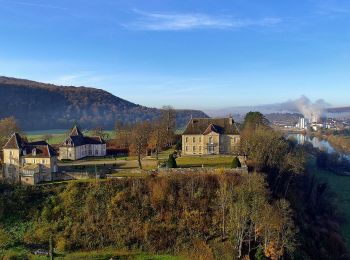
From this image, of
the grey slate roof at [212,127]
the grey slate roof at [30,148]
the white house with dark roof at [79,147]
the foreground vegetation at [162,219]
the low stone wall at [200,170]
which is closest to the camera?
the foreground vegetation at [162,219]

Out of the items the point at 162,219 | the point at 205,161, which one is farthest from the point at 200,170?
the point at 205,161

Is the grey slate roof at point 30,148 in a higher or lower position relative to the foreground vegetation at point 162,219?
higher

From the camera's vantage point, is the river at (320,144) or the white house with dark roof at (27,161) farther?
the river at (320,144)

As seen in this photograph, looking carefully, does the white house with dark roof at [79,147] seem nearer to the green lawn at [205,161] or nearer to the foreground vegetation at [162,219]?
the green lawn at [205,161]

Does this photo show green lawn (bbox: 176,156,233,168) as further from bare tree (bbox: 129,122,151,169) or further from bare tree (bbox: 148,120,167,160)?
bare tree (bbox: 148,120,167,160)

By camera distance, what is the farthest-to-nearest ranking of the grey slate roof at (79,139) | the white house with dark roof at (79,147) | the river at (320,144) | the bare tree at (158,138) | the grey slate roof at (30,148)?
the river at (320,144) → the bare tree at (158,138) → the grey slate roof at (79,139) → the white house with dark roof at (79,147) → the grey slate roof at (30,148)

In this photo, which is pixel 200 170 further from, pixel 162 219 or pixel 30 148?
pixel 30 148

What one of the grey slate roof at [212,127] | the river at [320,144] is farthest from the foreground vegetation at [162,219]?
the river at [320,144]

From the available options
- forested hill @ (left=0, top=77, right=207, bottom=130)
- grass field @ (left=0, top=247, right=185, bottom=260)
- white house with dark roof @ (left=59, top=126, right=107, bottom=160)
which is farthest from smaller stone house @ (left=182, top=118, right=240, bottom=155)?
forested hill @ (left=0, top=77, right=207, bottom=130)
